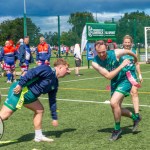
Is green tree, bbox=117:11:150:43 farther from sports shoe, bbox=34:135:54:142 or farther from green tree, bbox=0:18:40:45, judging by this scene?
sports shoe, bbox=34:135:54:142

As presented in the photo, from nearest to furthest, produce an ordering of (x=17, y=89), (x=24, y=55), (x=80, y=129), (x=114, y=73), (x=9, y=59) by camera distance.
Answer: (x=17, y=89)
(x=114, y=73)
(x=80, y=129)
(x=24, y=55)
(x=9, y=59)

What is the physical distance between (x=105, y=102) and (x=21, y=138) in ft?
15.4

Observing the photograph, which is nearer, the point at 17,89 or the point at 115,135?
the point at 17,89

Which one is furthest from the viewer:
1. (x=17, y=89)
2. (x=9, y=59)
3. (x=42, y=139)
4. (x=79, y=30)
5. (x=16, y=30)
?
(x=16, y=30)

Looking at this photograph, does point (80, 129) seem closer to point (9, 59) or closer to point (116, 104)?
point (116, 104)

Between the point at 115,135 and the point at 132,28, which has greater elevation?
the point at 132,28

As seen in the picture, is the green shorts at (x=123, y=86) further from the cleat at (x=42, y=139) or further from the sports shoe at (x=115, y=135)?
the cleat at (x=42, y=139)

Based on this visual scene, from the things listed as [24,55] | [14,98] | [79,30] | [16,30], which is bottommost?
[14,98]

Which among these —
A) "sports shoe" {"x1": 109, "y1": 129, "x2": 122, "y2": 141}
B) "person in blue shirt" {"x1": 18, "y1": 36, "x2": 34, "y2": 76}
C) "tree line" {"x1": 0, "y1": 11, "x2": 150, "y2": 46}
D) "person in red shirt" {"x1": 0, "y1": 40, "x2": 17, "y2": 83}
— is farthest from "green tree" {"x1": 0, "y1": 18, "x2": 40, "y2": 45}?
"sports shoe" {"x1": 109, "y1": 129, "x2": 122, "y2": 141}

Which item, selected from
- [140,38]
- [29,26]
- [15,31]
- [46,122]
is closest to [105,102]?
[46,122]

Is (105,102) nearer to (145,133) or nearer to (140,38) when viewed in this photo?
(145,133)

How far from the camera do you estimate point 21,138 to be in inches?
310

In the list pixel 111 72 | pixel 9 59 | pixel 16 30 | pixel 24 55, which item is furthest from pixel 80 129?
pixel 16 30

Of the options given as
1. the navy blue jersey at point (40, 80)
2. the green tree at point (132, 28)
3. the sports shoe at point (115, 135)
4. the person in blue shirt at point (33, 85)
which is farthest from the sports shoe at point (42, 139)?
the green tree at point (132, 28)
